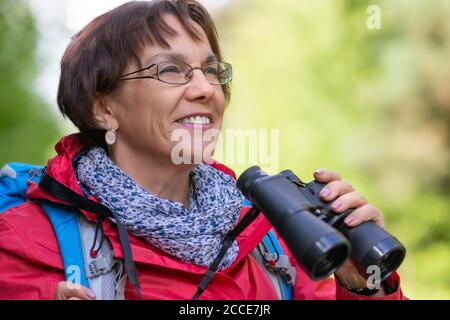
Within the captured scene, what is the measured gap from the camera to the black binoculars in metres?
1.15

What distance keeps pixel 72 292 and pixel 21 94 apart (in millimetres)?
4202

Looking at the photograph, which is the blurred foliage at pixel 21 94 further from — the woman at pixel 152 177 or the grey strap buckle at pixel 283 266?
the grey strap buckle at pixel 283 266

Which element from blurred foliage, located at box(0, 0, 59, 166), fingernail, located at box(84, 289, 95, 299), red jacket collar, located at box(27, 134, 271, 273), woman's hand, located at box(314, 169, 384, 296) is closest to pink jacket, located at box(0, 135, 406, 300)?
red jacket collar, located at box(27, 134, 271, 273)

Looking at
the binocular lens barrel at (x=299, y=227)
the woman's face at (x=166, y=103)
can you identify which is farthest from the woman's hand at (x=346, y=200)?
the woman's face at (x=166, y=103)

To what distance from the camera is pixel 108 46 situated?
1744mm

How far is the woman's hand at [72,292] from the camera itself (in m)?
1.35

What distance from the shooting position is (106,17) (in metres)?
1.80

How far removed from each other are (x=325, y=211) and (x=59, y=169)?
709 millimetres

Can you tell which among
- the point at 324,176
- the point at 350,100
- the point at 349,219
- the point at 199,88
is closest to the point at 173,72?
the point at 199,88

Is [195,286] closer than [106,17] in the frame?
Yes

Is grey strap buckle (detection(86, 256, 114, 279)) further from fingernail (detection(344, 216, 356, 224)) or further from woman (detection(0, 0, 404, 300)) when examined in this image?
fingernail (detection(344, 216, 356, 224))

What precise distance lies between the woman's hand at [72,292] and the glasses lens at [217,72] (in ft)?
2.29

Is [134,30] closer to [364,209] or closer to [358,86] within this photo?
[364,209]
